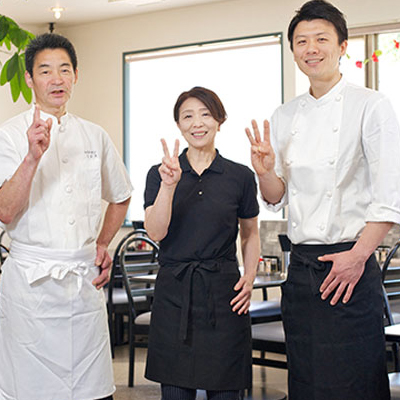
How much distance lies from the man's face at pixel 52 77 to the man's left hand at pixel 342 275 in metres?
1.01

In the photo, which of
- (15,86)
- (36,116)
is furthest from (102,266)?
(15,86)

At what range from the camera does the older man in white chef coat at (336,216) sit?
6.46 feet

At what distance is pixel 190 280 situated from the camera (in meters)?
2.33

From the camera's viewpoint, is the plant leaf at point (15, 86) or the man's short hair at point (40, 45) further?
the plant leaf at point (15, 86)

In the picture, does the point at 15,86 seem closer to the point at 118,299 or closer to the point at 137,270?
the point at 137,270

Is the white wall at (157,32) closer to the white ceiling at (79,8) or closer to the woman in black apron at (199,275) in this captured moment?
the white ceiling at (79,8)

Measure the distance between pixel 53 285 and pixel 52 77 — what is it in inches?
26.5

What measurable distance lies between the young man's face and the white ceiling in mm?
5308

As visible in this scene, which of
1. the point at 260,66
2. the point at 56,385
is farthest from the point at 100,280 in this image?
the point at 260,66

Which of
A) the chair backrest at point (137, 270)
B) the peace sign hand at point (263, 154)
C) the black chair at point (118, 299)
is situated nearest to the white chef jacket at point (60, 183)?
the peace sign hand at point (263, 154)

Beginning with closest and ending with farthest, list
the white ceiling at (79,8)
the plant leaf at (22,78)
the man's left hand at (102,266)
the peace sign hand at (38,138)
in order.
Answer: the peace sign hand at (38,138)
the man's left hand at (102,266)
the plant leaf at (22,78)
the white ceiling at (79,8)

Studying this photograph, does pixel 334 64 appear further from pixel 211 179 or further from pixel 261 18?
pixel 261 18

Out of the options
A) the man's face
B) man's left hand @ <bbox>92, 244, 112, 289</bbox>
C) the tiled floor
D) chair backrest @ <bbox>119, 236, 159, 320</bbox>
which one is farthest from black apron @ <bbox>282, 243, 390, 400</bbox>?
chair backrest @ <bbox>119, 236, 159, 320</bbox>

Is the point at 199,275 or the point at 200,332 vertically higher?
the point at 199,275
